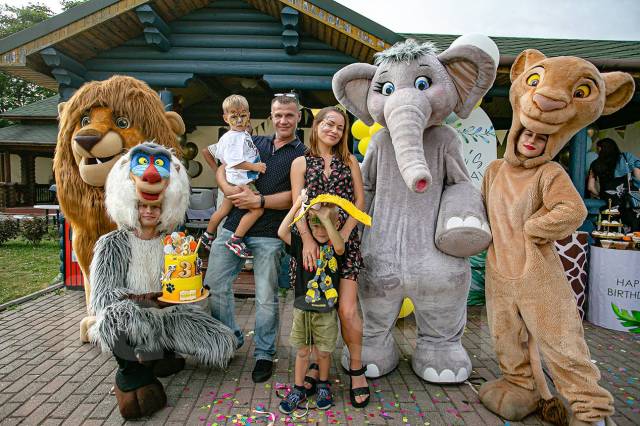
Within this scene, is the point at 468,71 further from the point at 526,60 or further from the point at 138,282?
the point at 138,282

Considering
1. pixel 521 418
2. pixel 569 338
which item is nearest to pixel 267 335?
pixel 521 418

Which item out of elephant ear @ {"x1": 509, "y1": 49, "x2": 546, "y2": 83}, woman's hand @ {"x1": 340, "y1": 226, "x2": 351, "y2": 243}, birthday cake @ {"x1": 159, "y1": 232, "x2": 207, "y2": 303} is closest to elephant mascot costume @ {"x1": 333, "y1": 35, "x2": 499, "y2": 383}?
elephant ear @ {"x1": 509, "y1": 49, "x2": 546, "y2": 83}

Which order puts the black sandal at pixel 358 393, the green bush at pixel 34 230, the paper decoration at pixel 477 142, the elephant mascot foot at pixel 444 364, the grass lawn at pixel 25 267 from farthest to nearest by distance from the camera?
1. the green bush at pixel 34 230
2. the grass lawn at pixel 25 267
3. the paper decoration at pixel 477 142
4. the elephant mascot foot at pixel 444 364
5. the black sandal at pixel 358 393

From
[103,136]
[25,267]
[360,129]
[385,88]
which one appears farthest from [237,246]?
[25,267]

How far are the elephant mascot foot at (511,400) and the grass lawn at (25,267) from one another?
18.5 ft

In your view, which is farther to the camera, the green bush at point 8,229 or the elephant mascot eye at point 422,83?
the green bush at point 8,229

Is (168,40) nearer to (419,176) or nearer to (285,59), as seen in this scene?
(285,59)

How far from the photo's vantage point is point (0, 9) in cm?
2814

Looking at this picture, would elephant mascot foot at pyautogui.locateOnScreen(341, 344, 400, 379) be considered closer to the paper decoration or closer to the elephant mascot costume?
the elephant mascot costume

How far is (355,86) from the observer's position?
2932 mm

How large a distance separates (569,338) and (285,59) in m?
4.86

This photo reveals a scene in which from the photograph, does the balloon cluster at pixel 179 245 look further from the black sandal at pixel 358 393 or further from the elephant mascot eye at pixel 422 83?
the elephant mascot eye at pixel 422 83

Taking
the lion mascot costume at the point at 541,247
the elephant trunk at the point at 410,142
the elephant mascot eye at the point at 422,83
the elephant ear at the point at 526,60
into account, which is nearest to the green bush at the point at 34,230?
the elephant trunk at the point at 410,142

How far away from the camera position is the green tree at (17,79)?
1091 inches
